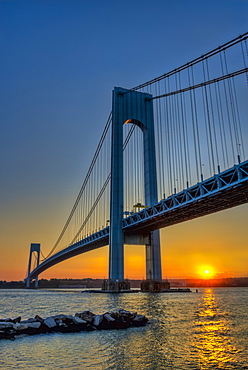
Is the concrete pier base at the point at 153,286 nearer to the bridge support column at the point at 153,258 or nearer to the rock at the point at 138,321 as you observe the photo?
Answer: the bridge support column at the point at 153,258

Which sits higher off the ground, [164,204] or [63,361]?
[164,204]

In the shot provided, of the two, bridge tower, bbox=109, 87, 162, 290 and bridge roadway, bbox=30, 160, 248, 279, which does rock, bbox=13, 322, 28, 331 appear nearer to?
bridge roadway, bbox=30, 160, 248, 279

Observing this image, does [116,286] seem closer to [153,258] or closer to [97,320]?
[153,258]

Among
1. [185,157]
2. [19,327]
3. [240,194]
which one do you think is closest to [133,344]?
[19,327]

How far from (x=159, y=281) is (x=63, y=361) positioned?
140 ft

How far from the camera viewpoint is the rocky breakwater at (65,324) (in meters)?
10.8

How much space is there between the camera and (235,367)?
696 cm

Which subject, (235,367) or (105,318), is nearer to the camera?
(235,367)

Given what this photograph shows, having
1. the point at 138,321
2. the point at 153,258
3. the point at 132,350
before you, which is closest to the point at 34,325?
the point at 138,321

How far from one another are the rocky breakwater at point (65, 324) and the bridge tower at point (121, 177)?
110 ft

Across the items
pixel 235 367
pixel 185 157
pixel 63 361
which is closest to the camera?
pixel 235 367

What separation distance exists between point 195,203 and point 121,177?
1674 centimetres

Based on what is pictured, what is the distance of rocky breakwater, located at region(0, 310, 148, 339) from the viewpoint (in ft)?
35.4

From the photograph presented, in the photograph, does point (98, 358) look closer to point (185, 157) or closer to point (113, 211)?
point (185, 157)
